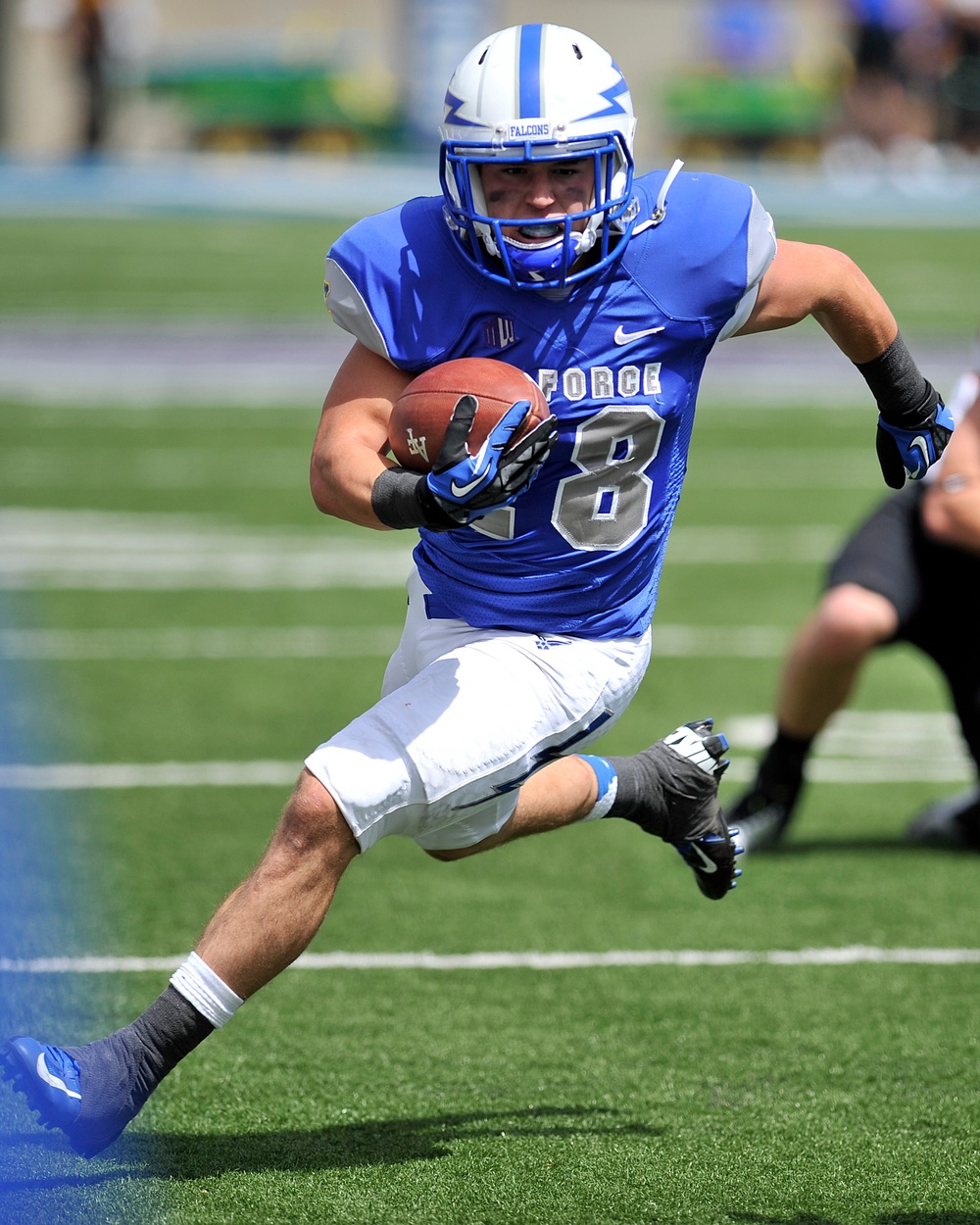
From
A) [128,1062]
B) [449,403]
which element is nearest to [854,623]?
[449,403]

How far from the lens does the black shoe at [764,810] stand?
17.3 ft

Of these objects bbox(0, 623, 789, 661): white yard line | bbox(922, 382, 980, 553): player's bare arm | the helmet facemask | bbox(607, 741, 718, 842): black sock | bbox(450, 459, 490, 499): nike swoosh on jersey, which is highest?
the helmet facemask

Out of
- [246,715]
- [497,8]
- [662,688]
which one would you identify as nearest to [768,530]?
[662,688]

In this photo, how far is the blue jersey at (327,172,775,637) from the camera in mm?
3289

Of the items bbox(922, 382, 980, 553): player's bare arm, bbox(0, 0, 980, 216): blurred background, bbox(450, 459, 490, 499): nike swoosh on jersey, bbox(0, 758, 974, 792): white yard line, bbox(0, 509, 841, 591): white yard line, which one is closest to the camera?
bbox(450, 459, 490, 499): nike swoosh on jersey

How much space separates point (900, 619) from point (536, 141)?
7.63 ft

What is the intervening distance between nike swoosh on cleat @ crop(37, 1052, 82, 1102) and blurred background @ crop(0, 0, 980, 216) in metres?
22.7

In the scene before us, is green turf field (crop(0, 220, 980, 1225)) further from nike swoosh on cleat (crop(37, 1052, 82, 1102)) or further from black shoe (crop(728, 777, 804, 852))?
nike swoosh on cleat (crop(37, 1052, 82, 1102))

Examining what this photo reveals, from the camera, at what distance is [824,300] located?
350 centimetres

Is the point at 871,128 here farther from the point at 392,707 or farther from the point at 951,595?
the point at 392,707

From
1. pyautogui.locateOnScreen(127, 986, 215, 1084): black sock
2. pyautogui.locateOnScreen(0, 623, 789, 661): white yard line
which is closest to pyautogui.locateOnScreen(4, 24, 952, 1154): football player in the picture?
pyautogui.locateOnScreen(127, 986, 215, 1084): black sock

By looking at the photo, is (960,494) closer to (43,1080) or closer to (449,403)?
(449,403)

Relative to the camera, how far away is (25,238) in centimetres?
2020

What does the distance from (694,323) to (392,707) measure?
2.87ft
